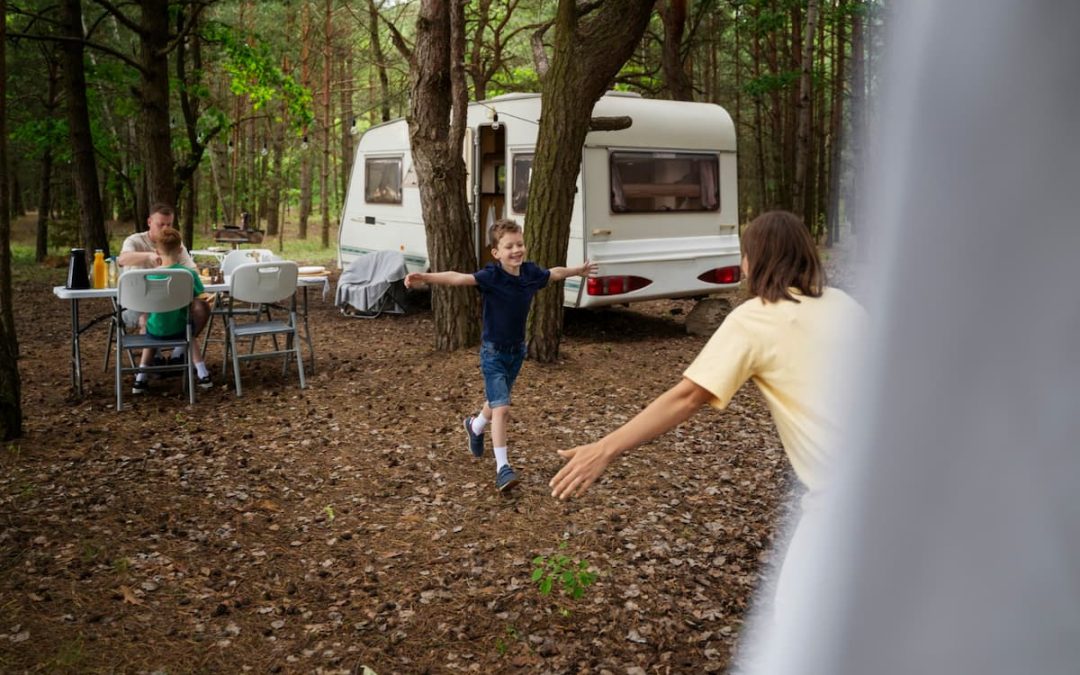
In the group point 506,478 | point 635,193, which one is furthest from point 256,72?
point 506,478

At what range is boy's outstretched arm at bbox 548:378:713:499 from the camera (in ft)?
6.85

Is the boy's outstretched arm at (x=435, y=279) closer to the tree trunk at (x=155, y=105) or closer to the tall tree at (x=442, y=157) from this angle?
the tall tree at (x=442, y=157)

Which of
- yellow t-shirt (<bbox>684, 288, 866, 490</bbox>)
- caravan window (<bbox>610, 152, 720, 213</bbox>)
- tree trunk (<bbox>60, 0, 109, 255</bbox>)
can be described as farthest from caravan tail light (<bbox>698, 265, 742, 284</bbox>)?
tree trunk (<bbox>60, 0, 109, 255</bbox>)

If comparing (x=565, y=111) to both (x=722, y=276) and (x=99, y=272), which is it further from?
(x=99, y=272)

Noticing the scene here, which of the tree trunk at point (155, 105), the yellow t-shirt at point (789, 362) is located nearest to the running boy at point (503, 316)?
the yellow t-shirt at point (789, 362)

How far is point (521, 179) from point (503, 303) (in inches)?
228

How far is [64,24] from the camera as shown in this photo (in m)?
13.5

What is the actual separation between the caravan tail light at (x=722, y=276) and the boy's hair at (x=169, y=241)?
6.14 m

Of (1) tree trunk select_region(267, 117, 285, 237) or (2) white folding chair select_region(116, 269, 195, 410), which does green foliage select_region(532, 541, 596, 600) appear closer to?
(2) white folding chair select_region(116, 269, 195, 410)

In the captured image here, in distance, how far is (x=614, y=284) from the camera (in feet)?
33.0

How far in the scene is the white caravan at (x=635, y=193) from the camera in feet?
32.9

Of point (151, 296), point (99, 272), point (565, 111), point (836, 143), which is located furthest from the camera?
point (836, 143)

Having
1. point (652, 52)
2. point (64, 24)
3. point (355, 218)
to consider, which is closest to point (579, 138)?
point (355, 218)

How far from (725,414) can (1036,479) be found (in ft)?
21.2
